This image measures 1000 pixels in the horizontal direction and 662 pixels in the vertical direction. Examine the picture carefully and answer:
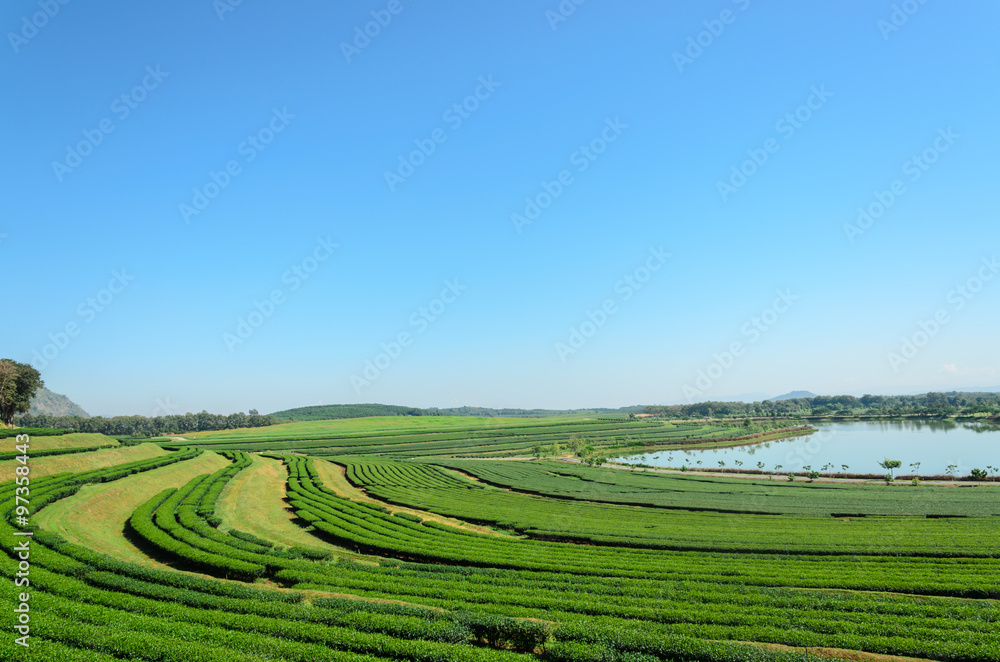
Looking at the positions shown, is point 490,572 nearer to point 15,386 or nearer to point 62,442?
point 62,442

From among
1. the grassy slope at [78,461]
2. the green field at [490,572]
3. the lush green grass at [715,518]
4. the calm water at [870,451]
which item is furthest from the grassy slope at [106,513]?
the calm water at [870,451]

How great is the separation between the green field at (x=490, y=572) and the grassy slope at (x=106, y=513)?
235 mm

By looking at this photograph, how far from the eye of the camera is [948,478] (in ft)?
202

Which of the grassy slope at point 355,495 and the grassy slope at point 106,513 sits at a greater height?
the grassy slope at point 106,513

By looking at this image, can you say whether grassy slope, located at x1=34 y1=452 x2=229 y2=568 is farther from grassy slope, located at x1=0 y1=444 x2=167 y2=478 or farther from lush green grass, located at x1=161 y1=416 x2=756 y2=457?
lush green grass, located at x1=161 y1=416 x2=756 y2=457

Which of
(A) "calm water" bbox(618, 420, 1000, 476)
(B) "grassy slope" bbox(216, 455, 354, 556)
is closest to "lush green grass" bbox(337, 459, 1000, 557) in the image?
(B) "grassy slope" bbox(216, 455, 354, 556)

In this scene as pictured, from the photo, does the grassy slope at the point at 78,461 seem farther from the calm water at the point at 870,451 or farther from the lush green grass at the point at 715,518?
the calm water at the point at 870,451

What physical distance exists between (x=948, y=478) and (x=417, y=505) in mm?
71478

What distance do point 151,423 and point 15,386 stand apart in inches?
4427

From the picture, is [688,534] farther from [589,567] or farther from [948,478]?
[948,478]

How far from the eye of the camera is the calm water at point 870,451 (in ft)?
270

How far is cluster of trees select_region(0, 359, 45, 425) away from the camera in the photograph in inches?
2736

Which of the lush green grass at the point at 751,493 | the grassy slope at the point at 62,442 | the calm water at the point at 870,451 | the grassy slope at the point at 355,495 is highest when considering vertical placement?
the grassy slope at the point at 62,442

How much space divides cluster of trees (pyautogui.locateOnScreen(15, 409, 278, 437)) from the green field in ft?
435
